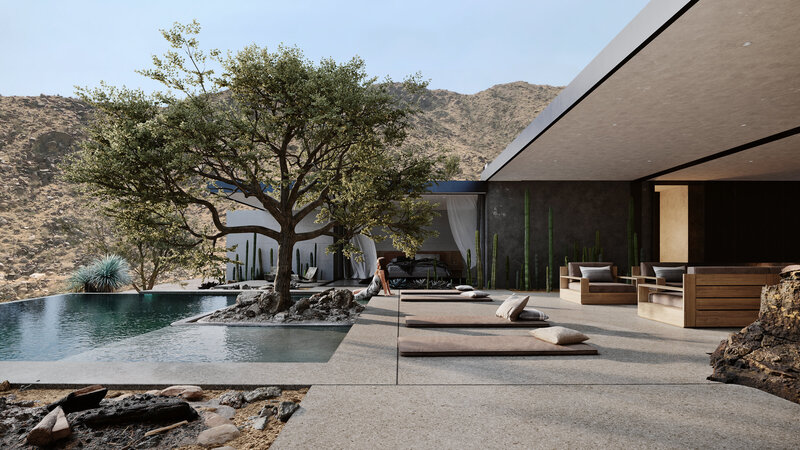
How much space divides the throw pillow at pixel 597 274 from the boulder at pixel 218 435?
25.4ft

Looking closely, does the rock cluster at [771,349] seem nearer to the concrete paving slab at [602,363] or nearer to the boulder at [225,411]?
the concrete paving slab at [602,363]

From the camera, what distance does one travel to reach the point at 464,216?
1324cm

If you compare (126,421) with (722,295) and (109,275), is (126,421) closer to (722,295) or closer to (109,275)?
(722,295)

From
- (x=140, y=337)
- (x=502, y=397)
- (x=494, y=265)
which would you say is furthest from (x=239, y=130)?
(x=494, y=265)

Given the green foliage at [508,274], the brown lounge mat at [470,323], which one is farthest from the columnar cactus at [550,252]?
the brown lounge mat at [470,323]

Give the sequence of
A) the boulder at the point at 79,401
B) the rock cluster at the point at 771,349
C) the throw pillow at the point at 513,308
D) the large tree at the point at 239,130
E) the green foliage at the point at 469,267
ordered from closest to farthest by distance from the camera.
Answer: the boulder at the point at 79,401, the rock cluster at the point at 771,349, the throw pillow at the point at 513,308, the large tree at the point at 239,130, the green foliage at the point at 469,267

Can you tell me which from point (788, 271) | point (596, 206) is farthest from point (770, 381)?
point (596, 206)

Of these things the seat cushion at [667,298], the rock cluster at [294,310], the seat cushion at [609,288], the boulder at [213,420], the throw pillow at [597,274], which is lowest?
the rock cluster at [294,310]

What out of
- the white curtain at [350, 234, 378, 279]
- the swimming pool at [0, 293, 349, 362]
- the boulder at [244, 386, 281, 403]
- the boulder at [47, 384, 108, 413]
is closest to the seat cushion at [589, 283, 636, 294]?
the swimming pool at [0, 293, 349, 362]

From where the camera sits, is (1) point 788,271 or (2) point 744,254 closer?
(1) point 788,271

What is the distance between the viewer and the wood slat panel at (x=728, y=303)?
19.4 feet

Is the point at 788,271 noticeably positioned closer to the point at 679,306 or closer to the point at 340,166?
the point at 679,306

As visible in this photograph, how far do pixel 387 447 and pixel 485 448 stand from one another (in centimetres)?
45

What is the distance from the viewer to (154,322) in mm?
7547
